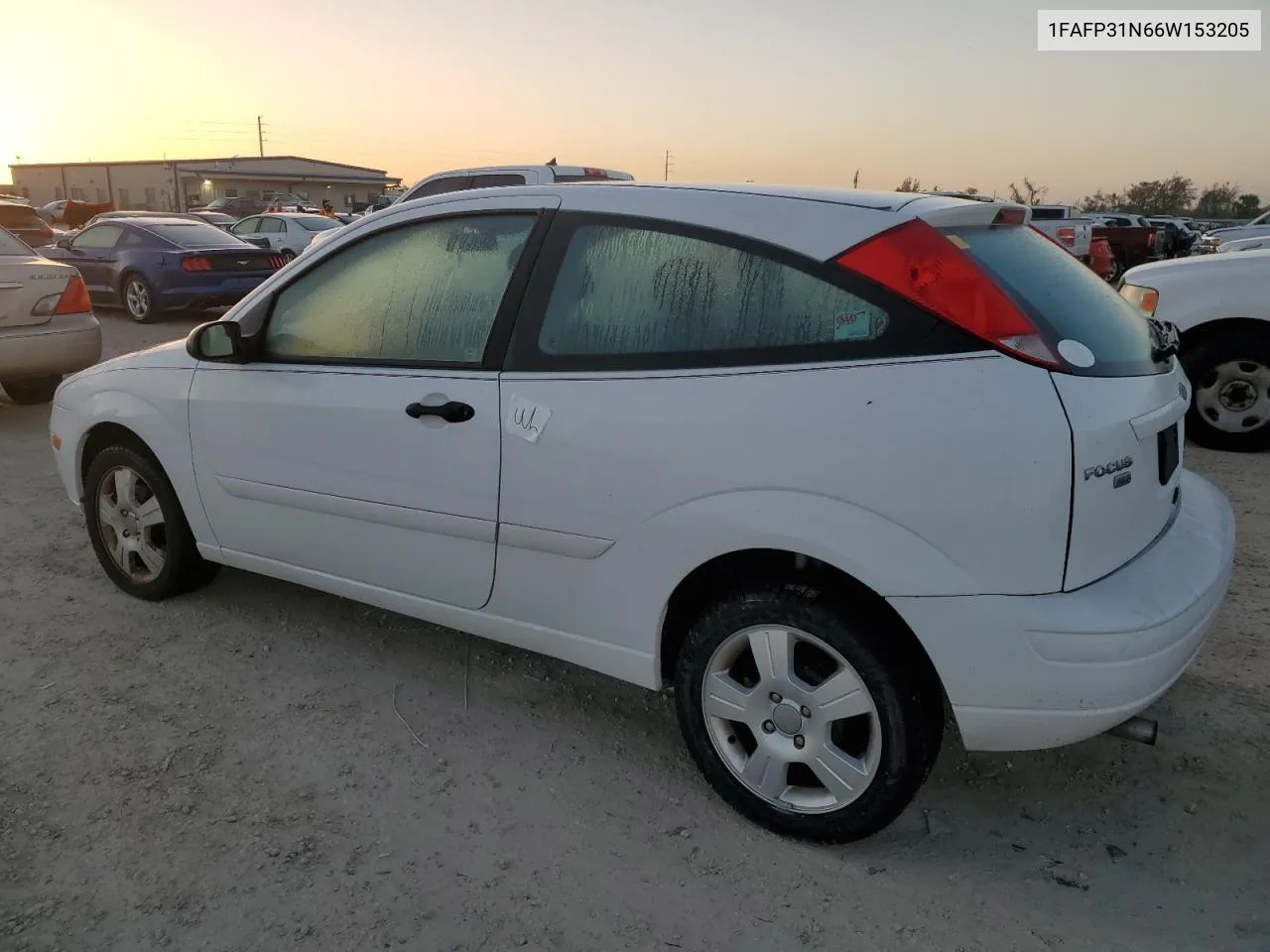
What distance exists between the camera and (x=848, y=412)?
215 cm

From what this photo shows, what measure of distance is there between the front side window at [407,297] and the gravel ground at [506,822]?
118 cm

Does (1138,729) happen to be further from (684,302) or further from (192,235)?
(192,235)

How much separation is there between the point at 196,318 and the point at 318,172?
6140cm

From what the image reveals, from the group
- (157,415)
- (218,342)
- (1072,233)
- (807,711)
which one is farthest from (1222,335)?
(1072,233)

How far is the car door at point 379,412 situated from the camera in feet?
9.15

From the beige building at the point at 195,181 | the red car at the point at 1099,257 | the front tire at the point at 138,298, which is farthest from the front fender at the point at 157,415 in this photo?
the beige building at the point at 195,181

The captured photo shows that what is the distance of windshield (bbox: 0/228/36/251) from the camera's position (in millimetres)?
7285

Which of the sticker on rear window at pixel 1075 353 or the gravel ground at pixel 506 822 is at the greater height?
the sticker on rear window at pixel 1075 353

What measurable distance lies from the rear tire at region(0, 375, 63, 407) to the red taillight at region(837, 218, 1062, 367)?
770cm

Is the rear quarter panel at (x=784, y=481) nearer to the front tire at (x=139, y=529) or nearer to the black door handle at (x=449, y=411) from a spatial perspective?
the black door handle at (x=449, y=411)

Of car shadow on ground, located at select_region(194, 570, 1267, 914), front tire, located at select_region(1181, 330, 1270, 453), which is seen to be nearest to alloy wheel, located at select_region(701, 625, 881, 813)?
car shadow on ground, located at select_region(194, 570, 1267, 914)

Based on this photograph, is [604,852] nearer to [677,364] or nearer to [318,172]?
[677,364]

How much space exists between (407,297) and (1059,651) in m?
2.15

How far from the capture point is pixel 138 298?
41.5ft
